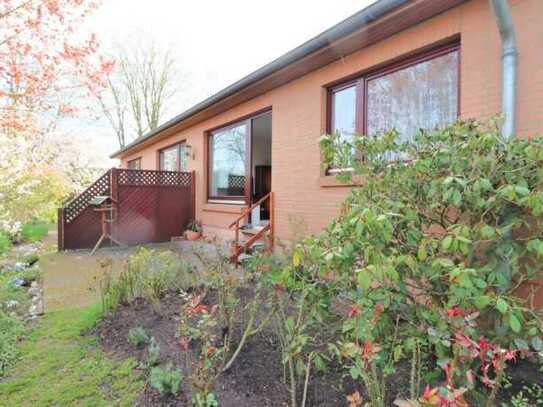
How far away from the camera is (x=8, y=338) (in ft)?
9.68

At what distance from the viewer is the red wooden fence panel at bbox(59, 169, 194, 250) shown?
7.57 m

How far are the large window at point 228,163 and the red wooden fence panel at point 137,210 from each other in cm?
89

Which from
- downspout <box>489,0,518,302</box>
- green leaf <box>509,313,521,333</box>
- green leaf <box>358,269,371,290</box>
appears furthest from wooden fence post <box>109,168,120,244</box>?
green leaf <box>509,313,521,333</box>

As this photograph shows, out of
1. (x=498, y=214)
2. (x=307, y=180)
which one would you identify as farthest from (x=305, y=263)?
(x=307, y=180)

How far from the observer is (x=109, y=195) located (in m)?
7.95

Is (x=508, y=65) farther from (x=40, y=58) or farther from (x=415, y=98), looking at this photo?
(x=40, y=58)

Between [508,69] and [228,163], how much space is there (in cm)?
611

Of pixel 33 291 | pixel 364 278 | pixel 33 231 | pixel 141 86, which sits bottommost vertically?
pixel 33 291

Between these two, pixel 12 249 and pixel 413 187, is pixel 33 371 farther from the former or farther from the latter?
pixel 12 249

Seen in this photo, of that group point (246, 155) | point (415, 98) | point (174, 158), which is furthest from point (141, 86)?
point (415, 98)

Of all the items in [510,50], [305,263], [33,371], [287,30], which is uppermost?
[287,30]

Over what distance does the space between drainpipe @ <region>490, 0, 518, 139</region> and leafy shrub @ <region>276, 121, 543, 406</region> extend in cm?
42

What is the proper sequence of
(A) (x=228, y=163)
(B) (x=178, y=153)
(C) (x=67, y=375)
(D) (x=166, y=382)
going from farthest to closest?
1. (B) (x=178, y=153)
2. (A) (x=228, y=163)
3. (C) (x=67, y=375)
4. (D) (x=166, y=382)

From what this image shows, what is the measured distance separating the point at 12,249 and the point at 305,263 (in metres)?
8.58
